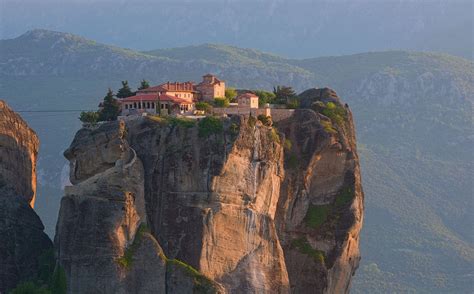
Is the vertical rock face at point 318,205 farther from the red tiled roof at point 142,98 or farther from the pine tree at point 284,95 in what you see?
the red tiled roof at point 142,98

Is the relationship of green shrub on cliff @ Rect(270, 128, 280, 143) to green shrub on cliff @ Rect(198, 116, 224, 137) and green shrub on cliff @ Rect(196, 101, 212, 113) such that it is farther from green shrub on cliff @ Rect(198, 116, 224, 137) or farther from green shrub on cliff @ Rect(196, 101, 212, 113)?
green shrub on cliff @ Rect(198, 116, 224, 137)

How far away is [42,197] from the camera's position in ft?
588

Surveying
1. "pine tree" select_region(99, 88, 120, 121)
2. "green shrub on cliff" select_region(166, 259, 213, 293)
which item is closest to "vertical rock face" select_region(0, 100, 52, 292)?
"pine tree" select_region(99, 88, 120, 121)

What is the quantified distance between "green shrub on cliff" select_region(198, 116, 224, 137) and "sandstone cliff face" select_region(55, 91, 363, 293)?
0.20 meters

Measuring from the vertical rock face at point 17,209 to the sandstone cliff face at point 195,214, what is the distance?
5.99 metres

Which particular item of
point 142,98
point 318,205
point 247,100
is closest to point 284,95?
point 247,100

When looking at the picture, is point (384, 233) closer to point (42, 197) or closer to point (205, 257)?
point (42, 197)

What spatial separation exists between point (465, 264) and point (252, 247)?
9133cm

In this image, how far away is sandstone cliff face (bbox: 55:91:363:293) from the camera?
9338 centimetres

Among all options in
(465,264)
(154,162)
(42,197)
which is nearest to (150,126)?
(154,162)

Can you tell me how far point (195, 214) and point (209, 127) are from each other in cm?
545

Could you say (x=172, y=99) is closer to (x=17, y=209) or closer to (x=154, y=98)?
(x=154, y=98)

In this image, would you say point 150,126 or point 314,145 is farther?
point 314,145

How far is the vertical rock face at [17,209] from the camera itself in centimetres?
9969
